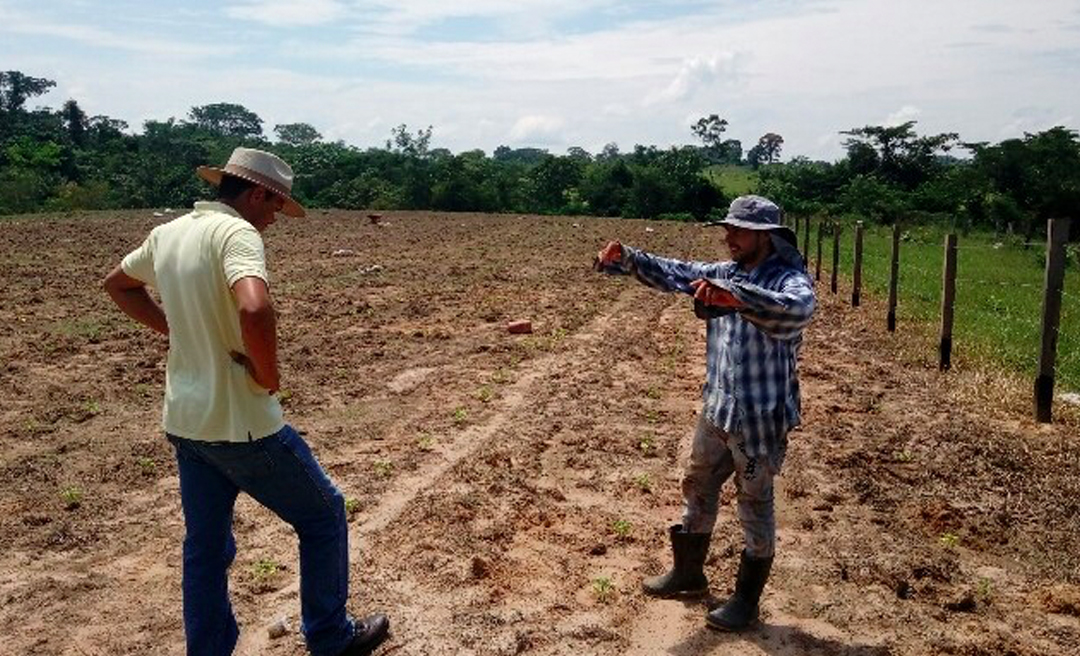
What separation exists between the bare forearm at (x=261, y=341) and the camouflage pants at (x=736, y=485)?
1.92 metres

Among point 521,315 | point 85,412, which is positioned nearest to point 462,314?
point 521,315

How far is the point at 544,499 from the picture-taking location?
6.01 m

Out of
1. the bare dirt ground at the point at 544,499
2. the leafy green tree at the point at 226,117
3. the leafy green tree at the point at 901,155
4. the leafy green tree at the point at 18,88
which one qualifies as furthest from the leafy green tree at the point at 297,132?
the bare dirt ground at the point at 544,499

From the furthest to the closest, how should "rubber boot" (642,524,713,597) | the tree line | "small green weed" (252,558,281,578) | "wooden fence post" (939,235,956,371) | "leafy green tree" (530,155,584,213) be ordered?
"leafy green tree" (530,155,584,213)
the tree line
"wooden fence post" (939,235,956,371)
"small green weed" (252,558,281,578)
"rubber boot" (642,524,713,597)

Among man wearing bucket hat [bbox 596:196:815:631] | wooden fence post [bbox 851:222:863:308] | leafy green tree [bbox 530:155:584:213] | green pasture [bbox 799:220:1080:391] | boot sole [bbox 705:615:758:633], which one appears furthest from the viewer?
leafy green tree [bbox 530:155:584:213]

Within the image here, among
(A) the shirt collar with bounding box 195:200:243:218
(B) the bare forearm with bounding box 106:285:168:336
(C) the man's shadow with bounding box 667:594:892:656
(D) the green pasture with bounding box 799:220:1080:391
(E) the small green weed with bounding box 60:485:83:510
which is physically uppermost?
(A) the shirt collar with bounding box 195:200:243:218

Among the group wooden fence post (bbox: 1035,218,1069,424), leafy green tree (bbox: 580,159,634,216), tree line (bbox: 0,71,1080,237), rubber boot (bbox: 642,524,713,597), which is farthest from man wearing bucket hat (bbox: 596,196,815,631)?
leafy green tree (bbox: 580,159,634,216)

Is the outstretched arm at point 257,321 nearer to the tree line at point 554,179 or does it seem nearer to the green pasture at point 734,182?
the tree line at point 554,179

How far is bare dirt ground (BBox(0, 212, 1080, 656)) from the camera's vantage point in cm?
442

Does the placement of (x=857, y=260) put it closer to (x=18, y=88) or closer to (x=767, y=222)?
(x=767, y=222)

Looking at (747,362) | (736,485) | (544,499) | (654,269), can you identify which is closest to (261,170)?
(654,269)

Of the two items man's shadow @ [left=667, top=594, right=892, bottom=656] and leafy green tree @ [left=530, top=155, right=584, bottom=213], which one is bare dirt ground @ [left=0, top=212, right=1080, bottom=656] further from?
leafy green tree @ [left=530, top=155, right=584, bottom=213]

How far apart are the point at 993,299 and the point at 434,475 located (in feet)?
39.5

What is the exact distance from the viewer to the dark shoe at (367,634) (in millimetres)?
3965
